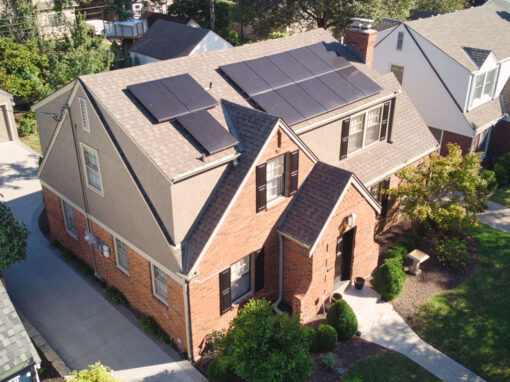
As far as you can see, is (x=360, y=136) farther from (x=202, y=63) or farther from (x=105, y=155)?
(x=105, y=155)

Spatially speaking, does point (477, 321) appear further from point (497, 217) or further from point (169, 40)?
point (169, 40)

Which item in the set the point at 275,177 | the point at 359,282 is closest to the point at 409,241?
the point at 359,282

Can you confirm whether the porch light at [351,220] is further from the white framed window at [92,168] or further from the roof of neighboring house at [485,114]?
the roof of neighboring house at [485,114]

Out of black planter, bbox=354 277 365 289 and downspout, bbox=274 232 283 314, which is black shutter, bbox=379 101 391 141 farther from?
downspout, bbox=274 232 283 314

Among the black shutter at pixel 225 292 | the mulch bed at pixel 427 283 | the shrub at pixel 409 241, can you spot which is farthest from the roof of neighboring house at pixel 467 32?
the black shutter at pixel 225 292

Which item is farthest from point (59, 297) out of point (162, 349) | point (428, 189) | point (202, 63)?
point (428, 189)
